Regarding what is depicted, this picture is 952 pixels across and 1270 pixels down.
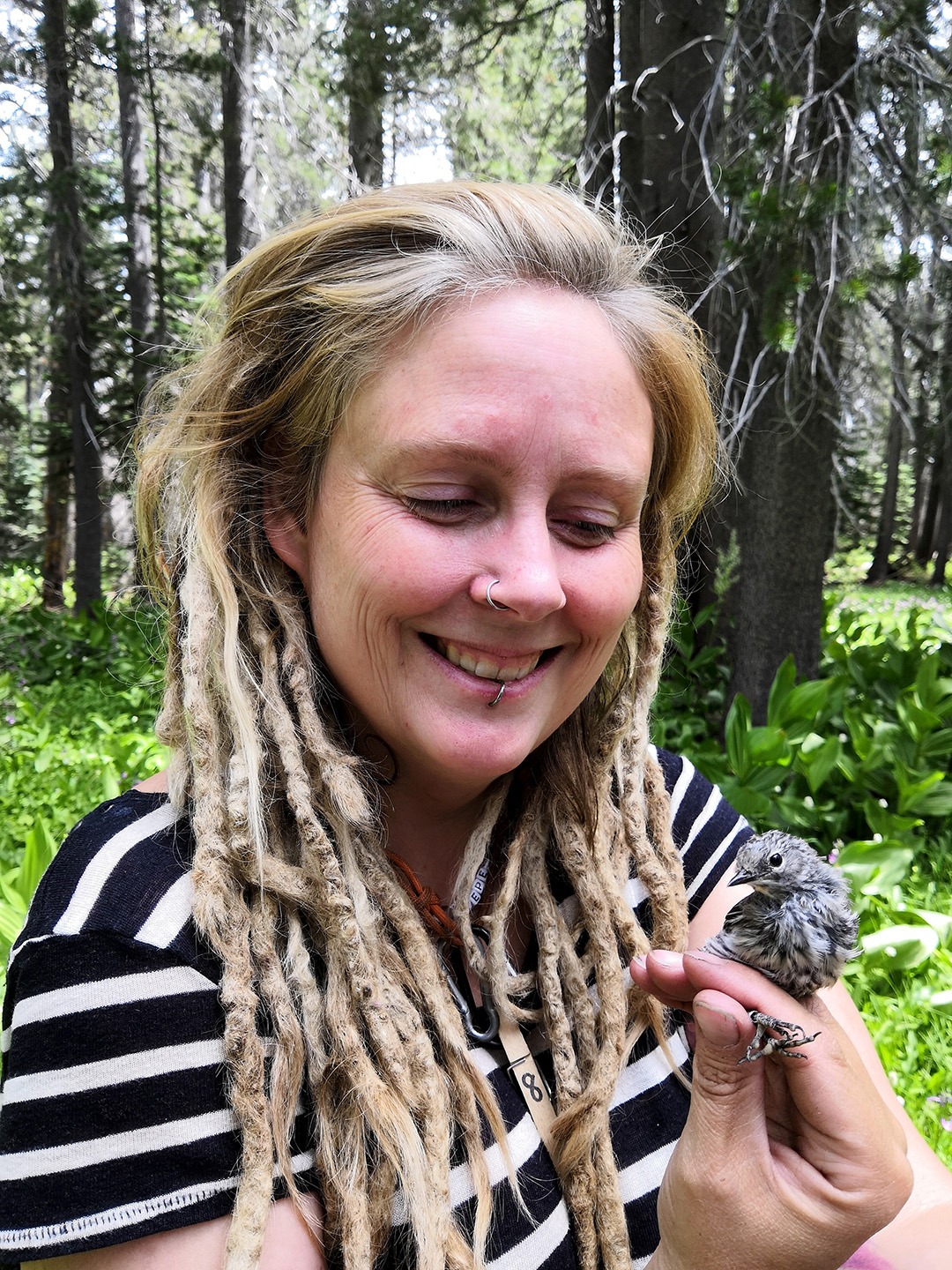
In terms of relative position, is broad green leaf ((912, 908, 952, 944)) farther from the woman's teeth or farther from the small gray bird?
the woman's teeth

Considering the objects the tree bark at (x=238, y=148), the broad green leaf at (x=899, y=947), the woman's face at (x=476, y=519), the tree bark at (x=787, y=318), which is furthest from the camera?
the tree bark at (x=238, y=148)

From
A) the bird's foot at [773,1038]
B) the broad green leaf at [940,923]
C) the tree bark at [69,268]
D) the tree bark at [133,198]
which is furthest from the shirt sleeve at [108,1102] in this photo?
the tree bark at [133,198]

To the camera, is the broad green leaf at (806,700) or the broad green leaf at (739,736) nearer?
the broad green leaf at (739,736)

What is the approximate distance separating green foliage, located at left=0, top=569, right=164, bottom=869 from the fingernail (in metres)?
1.17

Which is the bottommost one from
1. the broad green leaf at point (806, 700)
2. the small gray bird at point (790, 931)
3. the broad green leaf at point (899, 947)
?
the broad green leaf at point (899, 947)

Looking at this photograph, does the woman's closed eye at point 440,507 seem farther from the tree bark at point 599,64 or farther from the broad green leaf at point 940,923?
the tree bark at point 599,64

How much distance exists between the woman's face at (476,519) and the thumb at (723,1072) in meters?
0.45

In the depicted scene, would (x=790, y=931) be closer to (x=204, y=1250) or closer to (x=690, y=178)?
(x=204, y=1250)

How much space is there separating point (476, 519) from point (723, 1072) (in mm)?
809

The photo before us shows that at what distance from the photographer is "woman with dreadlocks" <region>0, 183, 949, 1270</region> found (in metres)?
1.25

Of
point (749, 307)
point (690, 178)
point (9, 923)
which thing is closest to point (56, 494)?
point (690, 178)

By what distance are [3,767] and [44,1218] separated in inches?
182

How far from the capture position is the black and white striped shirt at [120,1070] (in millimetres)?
1176

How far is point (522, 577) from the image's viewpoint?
4.53 ft
